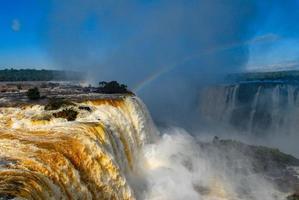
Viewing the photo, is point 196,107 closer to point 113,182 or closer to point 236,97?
point 236,97

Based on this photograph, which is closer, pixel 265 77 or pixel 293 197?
pixel 293 197

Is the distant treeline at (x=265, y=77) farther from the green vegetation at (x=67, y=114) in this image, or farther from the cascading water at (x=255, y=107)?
the green vegetation at (x=67, y=114)

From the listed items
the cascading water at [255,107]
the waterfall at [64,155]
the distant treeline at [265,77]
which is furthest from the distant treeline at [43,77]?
the waterfall at [64,155]

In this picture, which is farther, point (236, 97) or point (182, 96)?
point (182, 96)

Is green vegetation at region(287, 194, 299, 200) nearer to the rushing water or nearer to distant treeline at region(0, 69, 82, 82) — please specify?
the rushing water

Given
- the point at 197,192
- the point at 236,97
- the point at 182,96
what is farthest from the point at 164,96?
the point at 197,192

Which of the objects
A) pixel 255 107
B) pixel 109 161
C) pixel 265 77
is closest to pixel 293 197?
pixel 109 161

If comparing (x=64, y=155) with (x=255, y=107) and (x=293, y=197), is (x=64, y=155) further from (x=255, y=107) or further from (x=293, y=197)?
(x=255, y=107)
